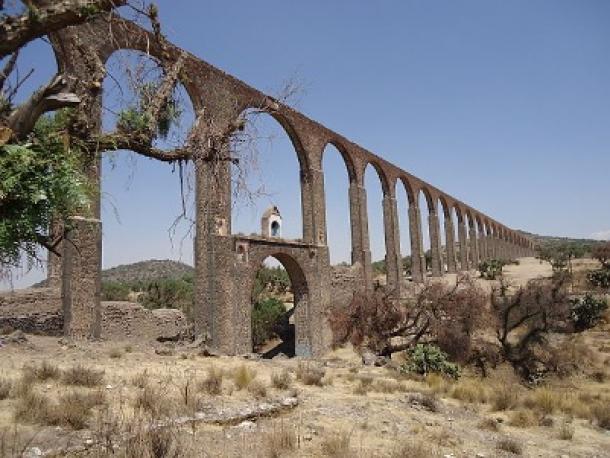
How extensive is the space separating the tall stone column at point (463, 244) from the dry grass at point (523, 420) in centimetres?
3793

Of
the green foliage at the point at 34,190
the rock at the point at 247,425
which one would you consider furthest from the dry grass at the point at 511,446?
the green foliage at the point at 34,190

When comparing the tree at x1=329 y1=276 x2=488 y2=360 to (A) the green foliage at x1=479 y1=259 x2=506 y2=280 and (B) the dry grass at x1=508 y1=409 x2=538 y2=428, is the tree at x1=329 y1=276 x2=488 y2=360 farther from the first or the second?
(A) the green foliage at x1=479 y1=259 x2=506 y2=280

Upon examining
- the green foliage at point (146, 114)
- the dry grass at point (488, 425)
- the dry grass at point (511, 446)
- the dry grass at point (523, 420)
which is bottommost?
the dry grass at point (523, 420)

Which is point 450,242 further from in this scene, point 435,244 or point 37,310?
point 37,310

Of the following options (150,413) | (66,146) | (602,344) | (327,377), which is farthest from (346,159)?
(66,146)

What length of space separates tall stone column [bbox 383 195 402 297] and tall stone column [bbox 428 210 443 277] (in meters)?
9.15

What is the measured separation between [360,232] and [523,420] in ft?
54.8

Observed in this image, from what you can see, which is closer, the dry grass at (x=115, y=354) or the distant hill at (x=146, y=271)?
the dry grass at (x=115, y=354)

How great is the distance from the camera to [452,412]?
934cm

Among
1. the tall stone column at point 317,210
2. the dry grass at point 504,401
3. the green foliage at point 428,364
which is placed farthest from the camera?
the tall stone column at point 317,210

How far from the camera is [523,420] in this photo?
9.02 metres

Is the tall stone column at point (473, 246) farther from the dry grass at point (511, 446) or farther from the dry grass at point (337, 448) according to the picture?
the dry grass at point (337, 448)

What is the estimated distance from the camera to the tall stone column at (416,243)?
3325 centimetres

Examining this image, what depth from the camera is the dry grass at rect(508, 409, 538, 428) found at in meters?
8.94
